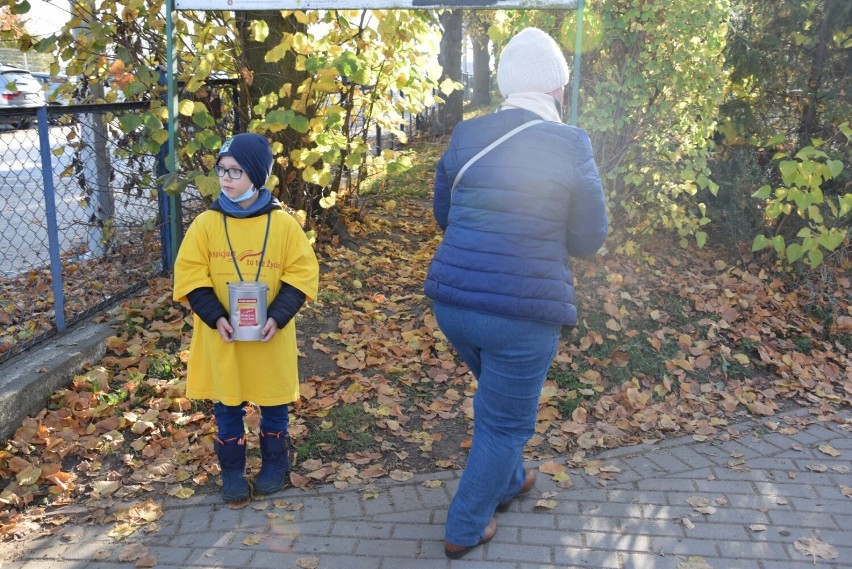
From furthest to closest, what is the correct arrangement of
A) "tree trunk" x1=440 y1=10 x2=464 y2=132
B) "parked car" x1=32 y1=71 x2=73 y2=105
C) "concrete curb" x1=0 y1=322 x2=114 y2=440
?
"tree trunk" x1=440 y1=10 x2=464 y2=132 < "parked car" x1=32 y1=71 x2=73 y2=105 < "concrete curb" x1=0 y1=322 x2=114 y2=440

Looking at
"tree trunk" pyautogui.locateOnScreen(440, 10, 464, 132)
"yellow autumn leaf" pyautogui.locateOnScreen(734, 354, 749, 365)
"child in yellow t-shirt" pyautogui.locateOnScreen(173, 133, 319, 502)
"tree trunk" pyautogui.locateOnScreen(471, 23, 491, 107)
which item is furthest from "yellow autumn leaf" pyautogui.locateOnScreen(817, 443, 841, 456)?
"tree trunk" pyautogui.locateOnScreen(471, 23, 491, 107)

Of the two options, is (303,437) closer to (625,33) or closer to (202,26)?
(202,26)

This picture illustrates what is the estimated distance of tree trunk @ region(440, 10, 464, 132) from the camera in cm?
1486

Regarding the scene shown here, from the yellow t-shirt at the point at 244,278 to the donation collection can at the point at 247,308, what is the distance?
102 millimetres

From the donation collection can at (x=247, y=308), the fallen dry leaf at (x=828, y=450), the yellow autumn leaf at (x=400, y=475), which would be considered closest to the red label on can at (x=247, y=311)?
the donation collection can at (x=247, y=308)

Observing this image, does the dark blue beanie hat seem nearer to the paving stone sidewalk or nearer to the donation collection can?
the donation collection can

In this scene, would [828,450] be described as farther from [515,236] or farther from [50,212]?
[50,212]

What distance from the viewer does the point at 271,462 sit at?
3.61 m

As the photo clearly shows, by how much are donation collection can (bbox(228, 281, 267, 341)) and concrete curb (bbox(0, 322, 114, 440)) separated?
1.48 meters

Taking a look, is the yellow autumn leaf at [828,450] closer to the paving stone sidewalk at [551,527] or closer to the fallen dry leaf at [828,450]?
the fallen dry leaf at [828,450]

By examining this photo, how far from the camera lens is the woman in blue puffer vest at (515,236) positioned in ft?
9.13

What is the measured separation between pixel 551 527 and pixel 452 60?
1271 cm

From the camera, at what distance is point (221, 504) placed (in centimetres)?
354

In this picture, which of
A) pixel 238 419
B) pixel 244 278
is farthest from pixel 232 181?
pixel 238 419
